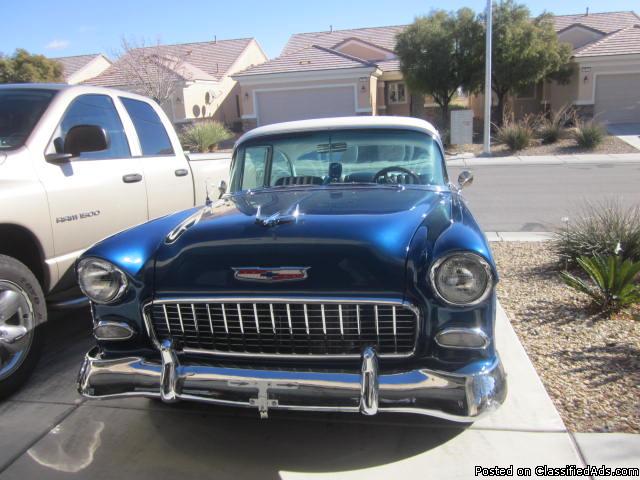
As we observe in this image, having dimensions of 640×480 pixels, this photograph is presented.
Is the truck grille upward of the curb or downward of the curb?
upward

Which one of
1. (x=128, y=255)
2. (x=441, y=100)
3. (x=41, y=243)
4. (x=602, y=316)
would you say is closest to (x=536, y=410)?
(x=602, y=316)

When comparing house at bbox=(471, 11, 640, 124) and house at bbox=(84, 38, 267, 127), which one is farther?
house at bbox=(84, 38, 267, 127)

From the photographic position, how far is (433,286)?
2473mm

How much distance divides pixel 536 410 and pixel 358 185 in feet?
5.78

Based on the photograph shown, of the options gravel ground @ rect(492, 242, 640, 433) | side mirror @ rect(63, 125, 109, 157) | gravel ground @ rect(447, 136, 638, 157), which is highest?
side mirror @ rect(63, 125, 109, 157)

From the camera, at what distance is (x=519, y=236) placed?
24.1 feet

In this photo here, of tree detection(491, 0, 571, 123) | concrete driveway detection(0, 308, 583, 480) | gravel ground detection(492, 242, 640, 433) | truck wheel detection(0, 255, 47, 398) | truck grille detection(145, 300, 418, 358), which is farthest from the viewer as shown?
tree detection(491, 0, 571, 123)

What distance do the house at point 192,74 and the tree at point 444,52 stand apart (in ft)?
39.7

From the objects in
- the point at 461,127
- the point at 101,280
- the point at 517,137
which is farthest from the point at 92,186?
the point at 461,127

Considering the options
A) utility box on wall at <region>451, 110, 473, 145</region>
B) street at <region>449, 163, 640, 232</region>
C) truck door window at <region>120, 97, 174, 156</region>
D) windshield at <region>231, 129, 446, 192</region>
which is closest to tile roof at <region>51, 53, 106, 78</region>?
utility box on wall at <region>451, 110, 473, 145</region>

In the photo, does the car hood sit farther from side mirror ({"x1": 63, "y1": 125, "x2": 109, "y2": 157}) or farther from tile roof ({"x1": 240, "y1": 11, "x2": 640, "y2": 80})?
tile roof ({"x1": 240, "y1": 11, "x2": 640, "y2": 80})

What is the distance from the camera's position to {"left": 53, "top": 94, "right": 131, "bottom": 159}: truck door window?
4.16 m

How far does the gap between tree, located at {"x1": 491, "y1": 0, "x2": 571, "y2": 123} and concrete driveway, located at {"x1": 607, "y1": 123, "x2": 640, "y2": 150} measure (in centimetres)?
389

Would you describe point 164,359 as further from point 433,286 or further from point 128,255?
point 433,286
